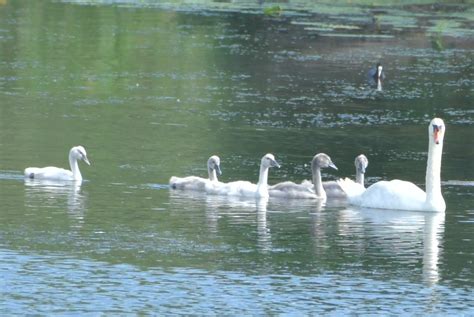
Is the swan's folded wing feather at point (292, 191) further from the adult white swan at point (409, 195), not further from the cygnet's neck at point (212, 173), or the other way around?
the cygnet's neck at point (212, 173)

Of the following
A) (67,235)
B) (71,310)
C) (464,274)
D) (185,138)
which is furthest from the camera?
(185,138)

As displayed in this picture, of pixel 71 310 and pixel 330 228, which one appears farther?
pixel 330 228

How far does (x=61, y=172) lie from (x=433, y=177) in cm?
627

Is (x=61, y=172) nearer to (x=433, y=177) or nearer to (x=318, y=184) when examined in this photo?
(x=318, y=184)

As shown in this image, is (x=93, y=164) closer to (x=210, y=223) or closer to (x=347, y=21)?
(x=210, y=223)

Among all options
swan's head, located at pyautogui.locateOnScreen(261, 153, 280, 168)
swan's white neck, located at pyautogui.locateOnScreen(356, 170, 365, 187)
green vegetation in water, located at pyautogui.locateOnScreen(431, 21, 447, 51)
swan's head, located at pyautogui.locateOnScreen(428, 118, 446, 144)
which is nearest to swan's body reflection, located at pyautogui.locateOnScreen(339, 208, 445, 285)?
swan's head, located at pyautogui.locateOnScreen(428, 118, 446, 144)

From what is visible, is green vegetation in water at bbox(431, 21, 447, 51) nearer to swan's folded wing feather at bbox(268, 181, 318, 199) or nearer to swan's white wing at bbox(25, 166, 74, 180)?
swan's folded wing feather at bbox(268, 181, 318, 199)

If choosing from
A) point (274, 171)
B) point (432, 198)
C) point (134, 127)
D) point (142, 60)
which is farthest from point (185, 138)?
point (142, 60)

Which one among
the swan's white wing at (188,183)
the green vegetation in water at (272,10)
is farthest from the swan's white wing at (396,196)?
the green vegetation in water at (272,10)

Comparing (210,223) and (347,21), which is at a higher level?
(347,21)

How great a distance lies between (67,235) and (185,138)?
10.4m

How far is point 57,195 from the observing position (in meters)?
23.5

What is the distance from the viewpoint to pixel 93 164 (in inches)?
1043

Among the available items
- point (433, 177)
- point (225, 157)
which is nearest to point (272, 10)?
point (225, 157)
